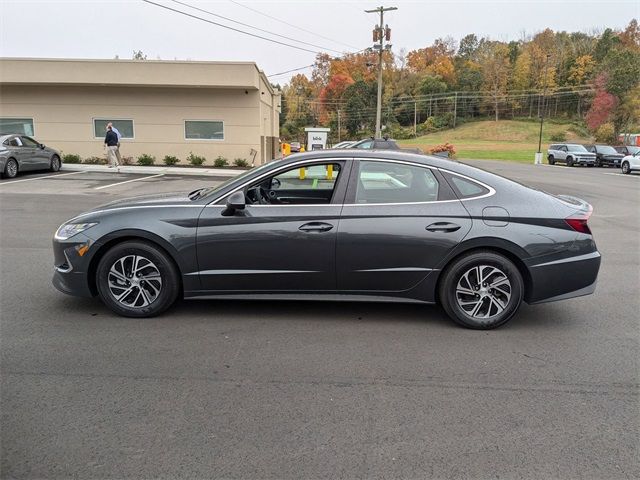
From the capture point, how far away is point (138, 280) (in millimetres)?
4656

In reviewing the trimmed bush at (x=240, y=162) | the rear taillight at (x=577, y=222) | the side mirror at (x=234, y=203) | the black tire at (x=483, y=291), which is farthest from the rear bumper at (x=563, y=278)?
the trimmed bush at (x=240, y=162)

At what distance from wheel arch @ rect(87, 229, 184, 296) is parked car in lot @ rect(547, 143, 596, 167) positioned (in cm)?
3844

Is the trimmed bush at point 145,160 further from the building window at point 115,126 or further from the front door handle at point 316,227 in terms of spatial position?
the front door handle at point 316,227

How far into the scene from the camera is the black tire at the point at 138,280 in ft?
15.1

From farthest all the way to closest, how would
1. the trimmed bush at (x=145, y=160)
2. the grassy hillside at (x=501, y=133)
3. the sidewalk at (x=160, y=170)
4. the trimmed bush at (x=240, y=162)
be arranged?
the grassy hillside at (x=501, y=133) < the trimmed bush at (x=240, y=162) < the trimmed bush at (x=145, y=160) < the sidewalk at (x=160, y=170)

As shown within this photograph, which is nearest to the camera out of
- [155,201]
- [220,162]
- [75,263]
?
[75,263]

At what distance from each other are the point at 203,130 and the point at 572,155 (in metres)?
27.7

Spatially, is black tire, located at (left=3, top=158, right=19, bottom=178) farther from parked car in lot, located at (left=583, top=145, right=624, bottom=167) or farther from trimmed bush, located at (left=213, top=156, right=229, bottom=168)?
parked car in lot, located at (left=583, top=145, right=624, bottom=167)

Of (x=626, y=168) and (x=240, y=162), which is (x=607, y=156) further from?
(x=240, y=162)

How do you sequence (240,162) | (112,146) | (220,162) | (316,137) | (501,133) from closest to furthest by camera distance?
(112,146)
(220,162)
(240,162)
(316,137)
(501,133)

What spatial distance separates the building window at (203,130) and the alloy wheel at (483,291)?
68.9 ft

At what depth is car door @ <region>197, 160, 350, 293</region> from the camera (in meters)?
4.50

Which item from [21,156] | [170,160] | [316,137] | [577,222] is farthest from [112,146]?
[577,222]

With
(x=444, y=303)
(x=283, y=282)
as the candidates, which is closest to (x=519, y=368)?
(x=444, y=303)
